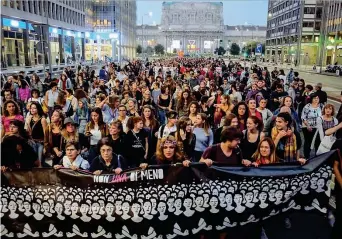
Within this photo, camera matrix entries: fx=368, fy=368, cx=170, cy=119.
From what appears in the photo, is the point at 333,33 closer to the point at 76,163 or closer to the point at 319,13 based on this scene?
the point at 319,13

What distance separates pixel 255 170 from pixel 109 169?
6.72ft

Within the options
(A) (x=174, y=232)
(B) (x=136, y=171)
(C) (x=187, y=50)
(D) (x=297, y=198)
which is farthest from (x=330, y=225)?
(C) (x=187, y=50)

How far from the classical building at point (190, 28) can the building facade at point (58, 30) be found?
222ft

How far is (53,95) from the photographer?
38.1 ft

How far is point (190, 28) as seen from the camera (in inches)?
7411

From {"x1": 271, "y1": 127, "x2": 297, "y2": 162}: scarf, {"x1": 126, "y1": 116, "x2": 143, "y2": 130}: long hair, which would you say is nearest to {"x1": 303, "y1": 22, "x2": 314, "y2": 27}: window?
{"x1": 271, "y1": 127, "x2": 297, "y2": 162}: scarf

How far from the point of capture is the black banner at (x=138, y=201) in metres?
4.95

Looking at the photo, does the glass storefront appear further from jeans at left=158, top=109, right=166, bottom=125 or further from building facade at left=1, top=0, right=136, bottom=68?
jeans at left=158, top=109, right=166, bottom=125

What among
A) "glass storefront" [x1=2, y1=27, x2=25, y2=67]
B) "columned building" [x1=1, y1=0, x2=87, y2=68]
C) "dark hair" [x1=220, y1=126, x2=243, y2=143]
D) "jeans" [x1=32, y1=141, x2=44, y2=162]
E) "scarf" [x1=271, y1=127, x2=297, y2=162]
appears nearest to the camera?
"dark hair" [x1=220, y1=126, x2=243, y2=143]

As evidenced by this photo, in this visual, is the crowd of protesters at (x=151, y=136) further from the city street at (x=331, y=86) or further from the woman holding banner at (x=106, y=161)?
the city street at (x=331, y=86)

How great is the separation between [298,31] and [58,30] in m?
58.4

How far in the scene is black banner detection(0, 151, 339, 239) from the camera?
4.95 m

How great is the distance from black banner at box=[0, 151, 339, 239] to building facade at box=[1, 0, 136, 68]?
19998 mm

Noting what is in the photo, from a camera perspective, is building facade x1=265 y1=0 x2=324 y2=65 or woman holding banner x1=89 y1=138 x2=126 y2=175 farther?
building facade x1=265 y1=0 x2=324 y2=65
